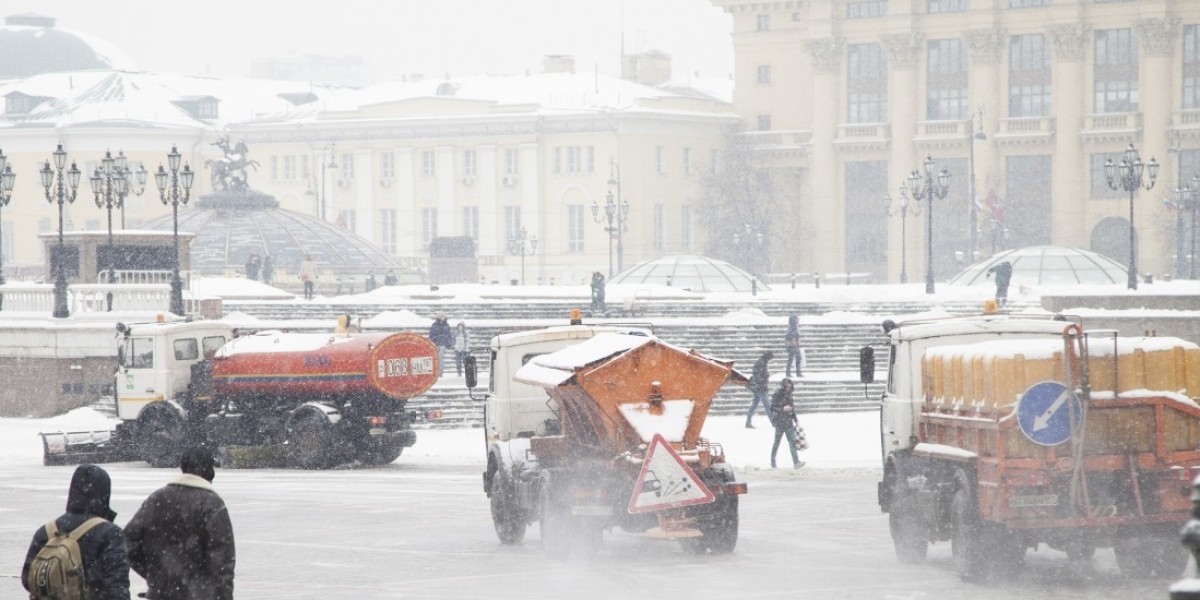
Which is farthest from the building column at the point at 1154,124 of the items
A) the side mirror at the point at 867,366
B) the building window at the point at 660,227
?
the side mirror at the point at 867,366

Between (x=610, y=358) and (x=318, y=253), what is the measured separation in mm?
69800

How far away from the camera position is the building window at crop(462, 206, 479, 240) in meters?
116

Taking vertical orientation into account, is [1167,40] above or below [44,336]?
above

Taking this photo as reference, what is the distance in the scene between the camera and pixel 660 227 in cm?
11375

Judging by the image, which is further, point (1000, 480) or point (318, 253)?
point (318, 253)

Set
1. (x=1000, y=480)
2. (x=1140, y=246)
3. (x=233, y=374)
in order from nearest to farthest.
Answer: (x=1000, y=480) → (x=233, y=374) → (x=1140, y=246)

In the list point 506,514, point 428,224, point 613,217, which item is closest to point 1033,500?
point 506,514

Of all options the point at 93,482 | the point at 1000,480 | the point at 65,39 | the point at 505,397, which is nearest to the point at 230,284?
the point at 505,397

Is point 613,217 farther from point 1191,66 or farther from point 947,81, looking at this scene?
point 1191,66

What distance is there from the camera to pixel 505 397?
2214 centimetres

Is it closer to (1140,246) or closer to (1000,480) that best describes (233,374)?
(1000,480)

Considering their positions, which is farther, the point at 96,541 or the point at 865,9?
the point at 865,9

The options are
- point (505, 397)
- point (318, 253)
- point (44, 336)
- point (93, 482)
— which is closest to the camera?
point (93, 482)

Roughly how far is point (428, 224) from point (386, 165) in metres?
4.02
